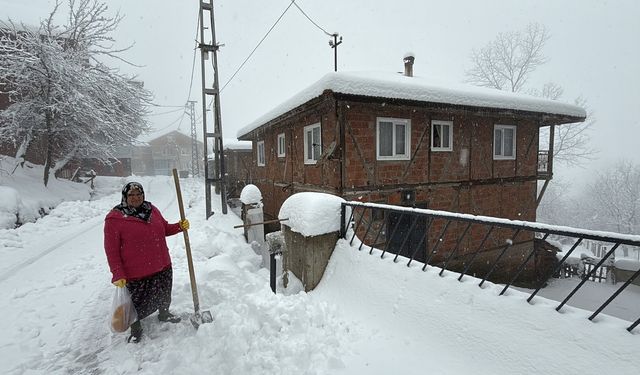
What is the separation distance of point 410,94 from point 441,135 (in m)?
2.48

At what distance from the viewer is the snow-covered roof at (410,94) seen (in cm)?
641

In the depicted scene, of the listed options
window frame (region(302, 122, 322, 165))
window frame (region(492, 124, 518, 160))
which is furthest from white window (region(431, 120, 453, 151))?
window frame (region(302, 122, 322, 165))

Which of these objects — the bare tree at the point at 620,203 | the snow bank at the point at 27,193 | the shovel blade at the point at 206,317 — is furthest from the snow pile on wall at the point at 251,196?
the bare tree at the point at 620,203

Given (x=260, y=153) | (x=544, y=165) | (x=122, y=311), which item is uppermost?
(x=260, y=153)

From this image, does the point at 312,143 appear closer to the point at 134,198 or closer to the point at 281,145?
the point at 281,145

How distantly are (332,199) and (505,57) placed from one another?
81.7 ft

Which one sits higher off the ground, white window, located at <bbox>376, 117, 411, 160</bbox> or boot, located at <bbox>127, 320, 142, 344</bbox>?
white window, located at <bbox>376, 117, 411, 160</bbox>

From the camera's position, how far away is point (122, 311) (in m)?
2.97

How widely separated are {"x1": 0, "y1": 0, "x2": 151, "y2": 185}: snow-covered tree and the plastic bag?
46.1 ft

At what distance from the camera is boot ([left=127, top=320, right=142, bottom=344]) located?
3.10 meters

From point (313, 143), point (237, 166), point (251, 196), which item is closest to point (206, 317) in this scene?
point (251, 196)

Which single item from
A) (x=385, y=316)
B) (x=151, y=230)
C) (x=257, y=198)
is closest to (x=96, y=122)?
(x=257, y=198)

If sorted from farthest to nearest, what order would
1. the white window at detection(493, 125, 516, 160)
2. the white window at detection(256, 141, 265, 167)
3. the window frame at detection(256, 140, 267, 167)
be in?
the white window at detection(256, 141, 265, 167)
the window frame at detection(256, 140, 267, 167)
the white window at detection(493, 125, 516, 160)

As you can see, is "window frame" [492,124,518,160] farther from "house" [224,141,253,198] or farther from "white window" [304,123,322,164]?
"house" [224,141,253,198]
